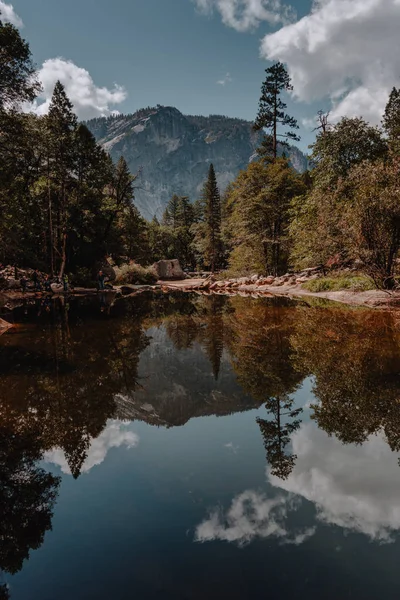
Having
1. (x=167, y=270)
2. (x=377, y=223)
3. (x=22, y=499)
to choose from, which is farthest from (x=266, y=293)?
(x=22, y=499)

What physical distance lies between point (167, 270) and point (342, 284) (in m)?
27.5

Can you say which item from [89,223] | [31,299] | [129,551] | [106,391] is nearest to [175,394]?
[106,391]

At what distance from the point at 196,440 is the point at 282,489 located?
1605 millimetres

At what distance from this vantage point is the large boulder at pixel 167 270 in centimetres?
4400

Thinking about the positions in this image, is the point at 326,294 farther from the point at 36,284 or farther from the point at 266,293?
the point at 36,284

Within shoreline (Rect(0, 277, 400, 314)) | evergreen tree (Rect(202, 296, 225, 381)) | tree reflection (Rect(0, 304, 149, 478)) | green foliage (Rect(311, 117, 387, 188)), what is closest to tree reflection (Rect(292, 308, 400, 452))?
evergreen tree (Rect(202, 296, 225, 381))

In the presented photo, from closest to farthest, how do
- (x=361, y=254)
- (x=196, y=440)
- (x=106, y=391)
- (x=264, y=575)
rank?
1. (x=264, y=575)
2. (x=196, y=440)
3. (x=106, y=391)
4. (x=361, y=254)

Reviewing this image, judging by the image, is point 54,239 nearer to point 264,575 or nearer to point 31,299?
point 31,299

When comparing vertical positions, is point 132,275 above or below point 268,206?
below

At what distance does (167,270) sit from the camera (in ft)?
146

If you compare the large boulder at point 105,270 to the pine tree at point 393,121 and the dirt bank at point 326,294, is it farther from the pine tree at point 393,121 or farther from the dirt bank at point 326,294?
the pine tree at point 393,121

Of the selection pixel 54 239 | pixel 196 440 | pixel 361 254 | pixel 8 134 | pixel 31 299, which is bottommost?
pixel 196 440

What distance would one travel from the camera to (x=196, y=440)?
4906 mm

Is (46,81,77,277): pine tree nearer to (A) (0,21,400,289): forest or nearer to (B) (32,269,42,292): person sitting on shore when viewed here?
(A) (0,21,400,289): forest
